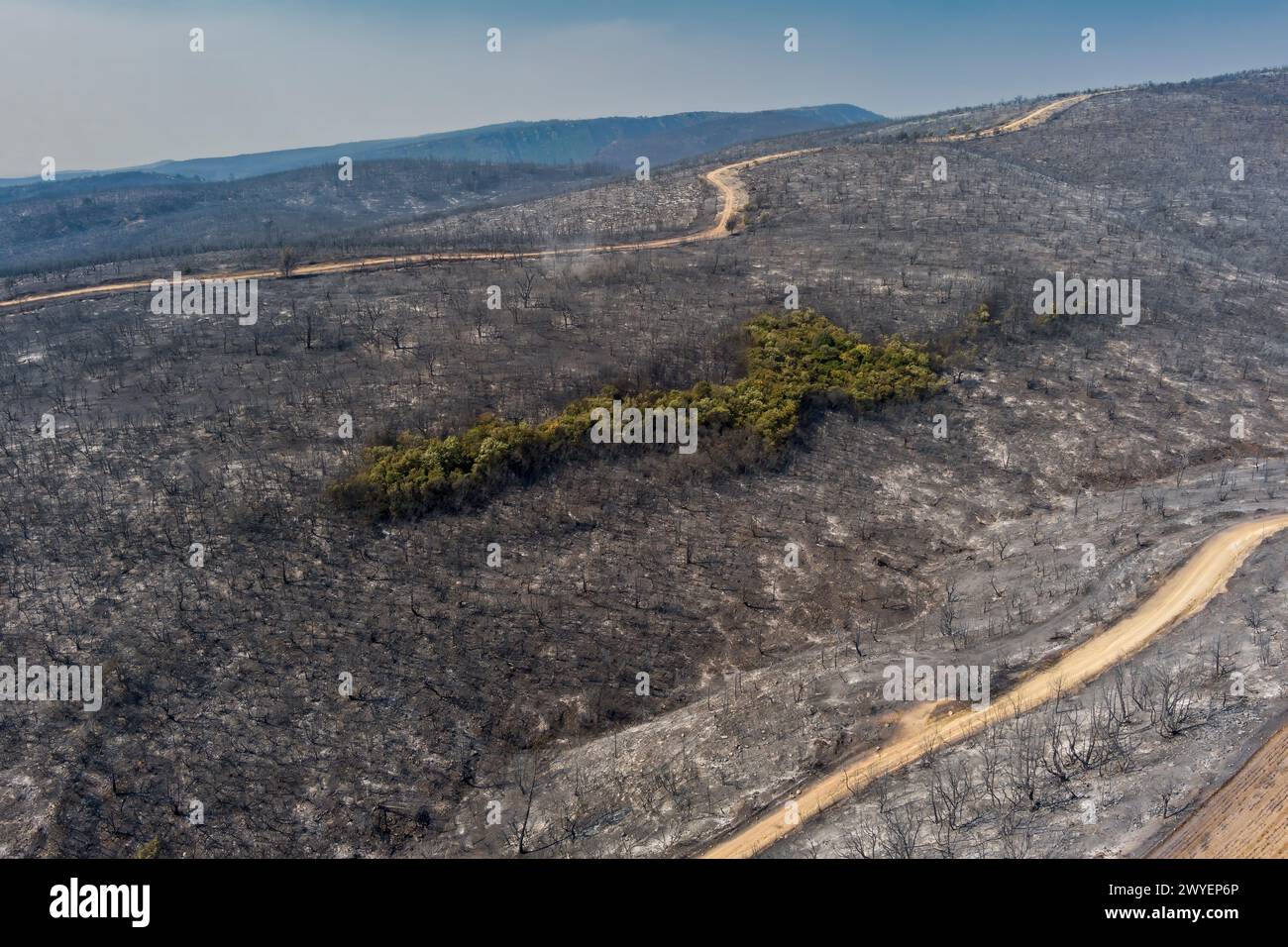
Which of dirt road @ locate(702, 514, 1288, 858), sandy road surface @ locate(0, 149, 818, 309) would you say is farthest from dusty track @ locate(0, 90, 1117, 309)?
dirt road @ locate(702, 514, 1288, 858)

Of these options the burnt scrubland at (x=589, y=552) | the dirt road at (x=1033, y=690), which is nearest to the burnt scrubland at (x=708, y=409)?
the burnt scrubland at (x=589, y=552)

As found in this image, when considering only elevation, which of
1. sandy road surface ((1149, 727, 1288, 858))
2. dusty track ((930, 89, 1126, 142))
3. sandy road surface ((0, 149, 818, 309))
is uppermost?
dusty track ((930, 89, 1126, 142))

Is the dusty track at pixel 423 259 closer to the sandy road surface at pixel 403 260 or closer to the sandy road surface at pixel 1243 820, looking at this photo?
the sandy road surface at pixel 403 260

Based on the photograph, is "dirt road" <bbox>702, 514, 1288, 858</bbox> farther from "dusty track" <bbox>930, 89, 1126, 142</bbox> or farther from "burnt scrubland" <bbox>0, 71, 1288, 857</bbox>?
"dusty track" <bbox>930, 89, 1126, 142</bbox>

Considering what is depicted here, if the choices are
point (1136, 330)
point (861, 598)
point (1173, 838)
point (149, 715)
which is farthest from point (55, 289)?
point (1136, 330)

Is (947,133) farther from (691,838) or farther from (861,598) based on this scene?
(691,838)

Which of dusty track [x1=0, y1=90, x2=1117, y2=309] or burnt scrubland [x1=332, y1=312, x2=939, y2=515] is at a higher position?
dusty track [x1=0, y1=90, x2=1117, y2=309]

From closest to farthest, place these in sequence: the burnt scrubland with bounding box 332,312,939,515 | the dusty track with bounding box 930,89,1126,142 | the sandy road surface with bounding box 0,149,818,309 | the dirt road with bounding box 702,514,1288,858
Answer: the dirt road with bounding box 702,514,1288,858 → the burnt scrubland with bounding box 332,312,939,515 → the sandy road surface with bounding box 0,149,818,309 → the dusty track with bounding box 930,89,1126,142
